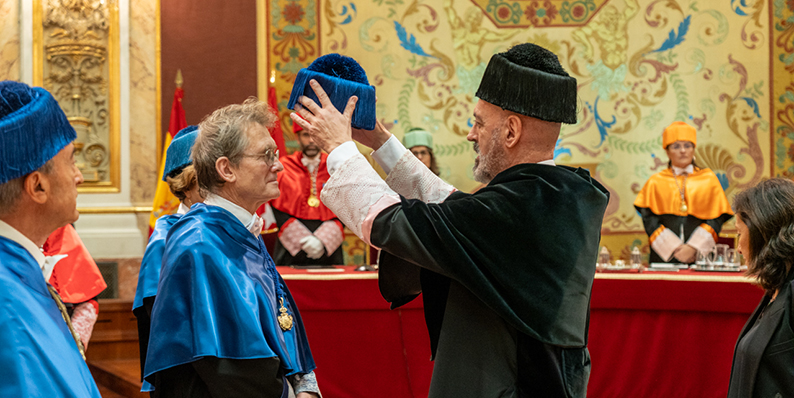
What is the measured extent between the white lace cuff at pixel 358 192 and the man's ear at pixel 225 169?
0.40 metres

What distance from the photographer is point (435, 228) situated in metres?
1.59

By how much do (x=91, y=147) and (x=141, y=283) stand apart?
420cm

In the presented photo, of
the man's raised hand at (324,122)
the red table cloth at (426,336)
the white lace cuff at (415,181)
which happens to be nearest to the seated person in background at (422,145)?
the red table cloth at (426,336)

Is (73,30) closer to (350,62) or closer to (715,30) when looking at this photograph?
(350,62)

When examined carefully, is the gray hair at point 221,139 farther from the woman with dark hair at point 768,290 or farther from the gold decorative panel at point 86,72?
the gold decorative panel at point 86,72

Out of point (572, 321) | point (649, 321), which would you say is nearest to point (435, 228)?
point (572, 321)

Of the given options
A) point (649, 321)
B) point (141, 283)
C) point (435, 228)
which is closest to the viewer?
point (435, 228)

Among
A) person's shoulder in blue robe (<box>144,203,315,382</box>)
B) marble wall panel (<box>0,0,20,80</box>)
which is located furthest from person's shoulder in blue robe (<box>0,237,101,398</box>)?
marble wall panel (<box>0,0,20,80</box>)

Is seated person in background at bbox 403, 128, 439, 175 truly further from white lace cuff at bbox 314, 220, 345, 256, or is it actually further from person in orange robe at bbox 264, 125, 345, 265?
white lace cuff at bbox 314, 220, 345, 256

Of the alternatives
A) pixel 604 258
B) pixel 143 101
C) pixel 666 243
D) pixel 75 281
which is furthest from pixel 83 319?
pixel 666 243

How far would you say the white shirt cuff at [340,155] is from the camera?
1660 millimetres

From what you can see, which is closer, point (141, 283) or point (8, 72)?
point (141, 283)

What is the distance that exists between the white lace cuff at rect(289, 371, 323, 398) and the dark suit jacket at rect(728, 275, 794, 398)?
5.03 feet

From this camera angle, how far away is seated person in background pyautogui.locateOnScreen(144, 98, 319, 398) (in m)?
1.70
